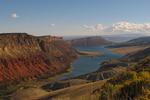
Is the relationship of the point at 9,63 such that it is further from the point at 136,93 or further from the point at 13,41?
the point at 136,93

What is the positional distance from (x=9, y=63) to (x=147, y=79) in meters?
105

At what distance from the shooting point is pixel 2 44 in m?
122

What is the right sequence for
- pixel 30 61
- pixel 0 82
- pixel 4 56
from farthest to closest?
pixel 30 61
pixel 4 56
pixel 0 82

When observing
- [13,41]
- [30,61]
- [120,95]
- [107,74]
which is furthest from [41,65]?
[120,95]

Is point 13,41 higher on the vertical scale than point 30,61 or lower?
higher

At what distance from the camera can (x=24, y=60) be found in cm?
12606

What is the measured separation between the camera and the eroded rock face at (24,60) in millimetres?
112375

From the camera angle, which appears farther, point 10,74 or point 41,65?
point 41,65

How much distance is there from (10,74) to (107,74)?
5090cm

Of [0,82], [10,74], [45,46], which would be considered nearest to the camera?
[0,82]

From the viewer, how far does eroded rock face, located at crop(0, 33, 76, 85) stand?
11238 cm

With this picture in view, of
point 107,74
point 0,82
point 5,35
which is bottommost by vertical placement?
point 0,82

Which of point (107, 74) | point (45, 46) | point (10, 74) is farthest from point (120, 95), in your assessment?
point (45, 46)

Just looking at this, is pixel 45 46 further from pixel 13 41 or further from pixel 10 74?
pixel 10 74
